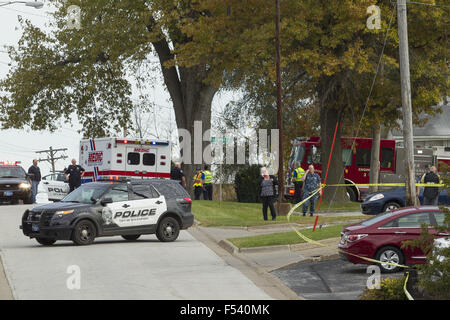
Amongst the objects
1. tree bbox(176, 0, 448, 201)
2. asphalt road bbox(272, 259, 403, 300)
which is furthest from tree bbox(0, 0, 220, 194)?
asphalt road bbox(272, 259, 403, 300)

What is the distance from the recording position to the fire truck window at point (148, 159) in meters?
33.6

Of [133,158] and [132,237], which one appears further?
[133,158]

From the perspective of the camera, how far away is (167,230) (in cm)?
2170

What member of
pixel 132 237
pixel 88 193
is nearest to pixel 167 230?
pixel 132 237

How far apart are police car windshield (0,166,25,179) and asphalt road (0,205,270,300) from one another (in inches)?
560

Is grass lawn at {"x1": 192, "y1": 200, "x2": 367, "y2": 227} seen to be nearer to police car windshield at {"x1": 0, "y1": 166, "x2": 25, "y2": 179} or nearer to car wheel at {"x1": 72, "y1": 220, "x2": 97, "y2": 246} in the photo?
car wheel at {"x1": 72, "y1": 220, "x2": 97, "y2": 246}

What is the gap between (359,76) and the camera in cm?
3562

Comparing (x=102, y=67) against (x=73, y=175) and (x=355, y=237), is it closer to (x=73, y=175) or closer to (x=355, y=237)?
(x=73, y=175)

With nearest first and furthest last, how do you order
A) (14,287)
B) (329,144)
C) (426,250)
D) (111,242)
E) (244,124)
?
1. (426,250)
2. (14,287)
3. (111,242)
4. (329,144)
5. (244,124)

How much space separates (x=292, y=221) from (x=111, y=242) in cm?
665

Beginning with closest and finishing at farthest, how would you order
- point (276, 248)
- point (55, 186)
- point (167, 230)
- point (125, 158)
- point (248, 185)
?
1. point (276, 248)
2. point (167, 230)
3. point (125, 158)
4. point (55, 186)
5. point (248, 185)

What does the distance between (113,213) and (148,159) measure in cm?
1329
